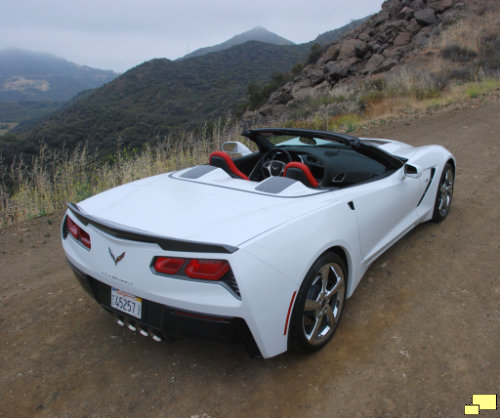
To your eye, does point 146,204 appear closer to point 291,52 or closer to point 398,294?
point 398,294

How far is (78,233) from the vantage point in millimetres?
2396

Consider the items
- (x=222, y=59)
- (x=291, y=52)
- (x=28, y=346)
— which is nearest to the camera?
(x=28, y=346)

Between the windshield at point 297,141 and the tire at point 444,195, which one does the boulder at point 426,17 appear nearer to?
the tire at point 444,195

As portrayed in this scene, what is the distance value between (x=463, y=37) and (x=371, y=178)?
18639 mm

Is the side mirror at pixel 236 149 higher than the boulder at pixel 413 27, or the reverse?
the boulder at pixel 413 27

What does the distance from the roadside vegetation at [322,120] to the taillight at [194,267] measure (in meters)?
4.42

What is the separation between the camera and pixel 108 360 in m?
2.43

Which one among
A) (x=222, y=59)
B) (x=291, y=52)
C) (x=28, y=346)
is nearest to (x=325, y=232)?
(x=28, y=346)

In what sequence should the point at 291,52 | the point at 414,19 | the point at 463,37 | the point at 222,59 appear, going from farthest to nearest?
1. the point at 291,52
2. the point at 222,59
3. the point at 414,19
4. the point at 463,37

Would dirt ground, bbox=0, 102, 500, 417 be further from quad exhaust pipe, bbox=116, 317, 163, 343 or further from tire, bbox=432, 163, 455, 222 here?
tire, bbox=432, 163, 455, 222

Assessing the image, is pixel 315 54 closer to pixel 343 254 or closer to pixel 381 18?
pixel 381 18

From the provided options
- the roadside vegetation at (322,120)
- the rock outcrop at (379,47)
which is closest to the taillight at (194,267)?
the roadside vegetation at (322,120)

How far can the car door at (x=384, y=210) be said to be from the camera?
268 cm

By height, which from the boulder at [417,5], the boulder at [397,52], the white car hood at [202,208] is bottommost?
the white car hood at [202,208]
